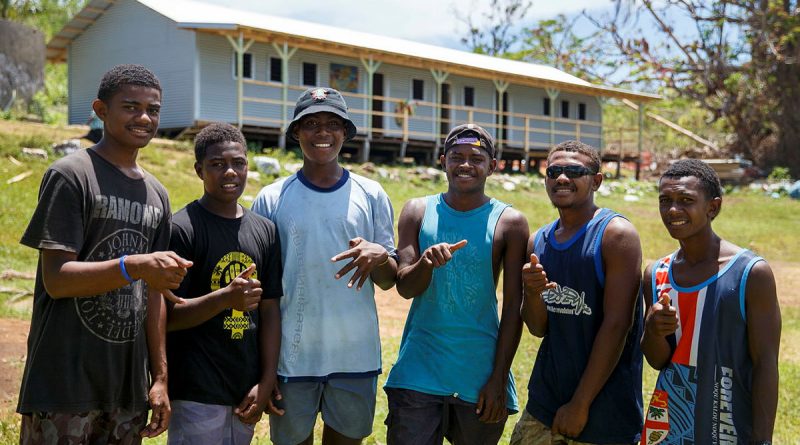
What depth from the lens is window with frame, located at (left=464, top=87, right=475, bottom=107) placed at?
26672mm

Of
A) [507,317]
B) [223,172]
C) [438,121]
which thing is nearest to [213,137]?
[223,172]

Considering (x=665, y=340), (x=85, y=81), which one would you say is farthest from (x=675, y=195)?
(x=85, y=81)

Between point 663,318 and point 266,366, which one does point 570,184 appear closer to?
point 663,318

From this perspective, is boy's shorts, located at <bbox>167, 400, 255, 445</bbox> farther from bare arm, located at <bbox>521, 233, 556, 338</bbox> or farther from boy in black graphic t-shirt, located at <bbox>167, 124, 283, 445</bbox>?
bare arm, located at <bbox>521, 233, 556, 338</bbox>

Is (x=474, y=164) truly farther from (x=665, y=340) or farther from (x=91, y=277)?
(x=91, y=277)

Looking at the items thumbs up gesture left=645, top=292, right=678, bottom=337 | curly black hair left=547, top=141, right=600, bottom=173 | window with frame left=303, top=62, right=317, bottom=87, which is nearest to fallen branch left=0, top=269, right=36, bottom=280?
curly black hair left=547, top=141, right=600, bottom=173

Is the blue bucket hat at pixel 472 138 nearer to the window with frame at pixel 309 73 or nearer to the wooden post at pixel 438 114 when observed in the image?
the window with frame at pixel 309 73

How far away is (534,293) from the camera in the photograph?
3.11 m

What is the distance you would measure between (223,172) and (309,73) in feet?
64.7

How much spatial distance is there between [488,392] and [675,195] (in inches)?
44.6

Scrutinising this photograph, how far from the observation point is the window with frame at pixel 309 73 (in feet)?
73.6

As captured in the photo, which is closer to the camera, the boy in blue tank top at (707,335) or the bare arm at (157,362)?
the boy in blue tank top at (707,335)

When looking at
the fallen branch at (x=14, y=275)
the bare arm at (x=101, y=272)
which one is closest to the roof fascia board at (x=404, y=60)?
the fallen branch at (x=14, y=275)

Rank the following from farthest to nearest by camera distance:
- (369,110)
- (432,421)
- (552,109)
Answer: (552,109), (369,110), (432,421)
